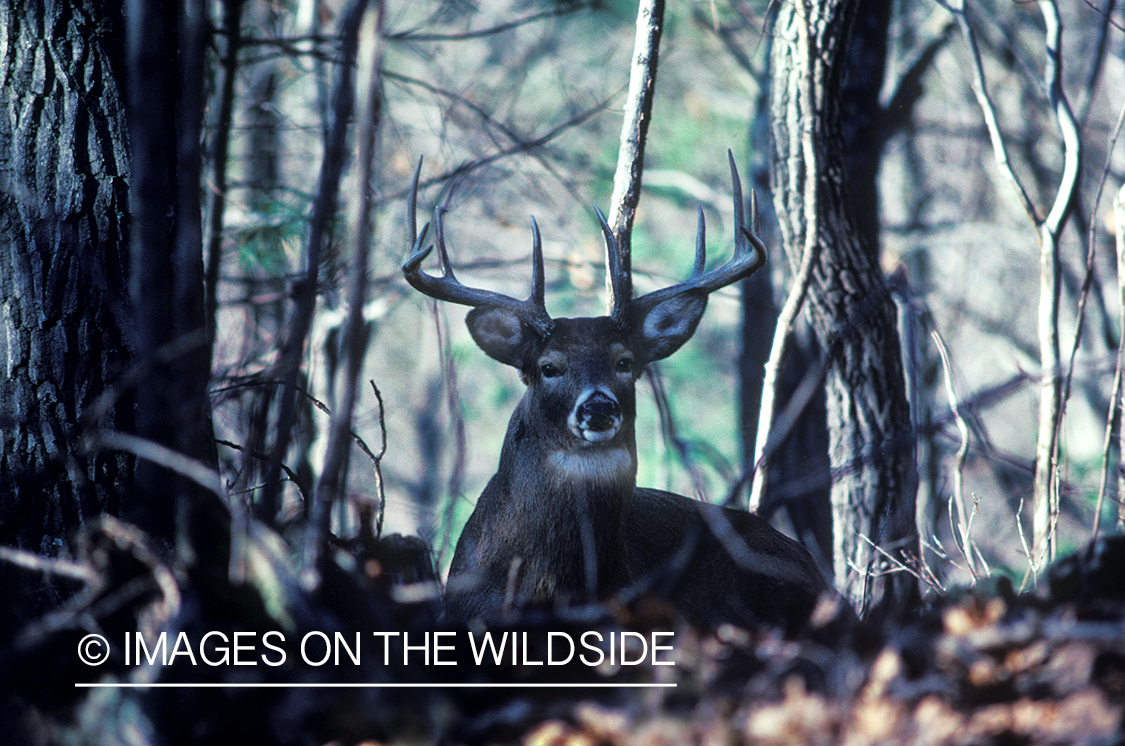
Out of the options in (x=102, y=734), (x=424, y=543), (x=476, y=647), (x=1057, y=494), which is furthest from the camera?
(x=424, y=543)

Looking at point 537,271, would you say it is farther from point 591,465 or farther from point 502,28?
point 502,28

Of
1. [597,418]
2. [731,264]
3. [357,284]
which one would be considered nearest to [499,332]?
[597,418]

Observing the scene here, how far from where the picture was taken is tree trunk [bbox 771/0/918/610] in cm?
469

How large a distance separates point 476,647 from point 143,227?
4.41 ft

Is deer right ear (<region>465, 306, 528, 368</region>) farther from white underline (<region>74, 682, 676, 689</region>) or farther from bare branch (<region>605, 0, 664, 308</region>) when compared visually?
white underline (<region>74, 682, 676, 689</region>)

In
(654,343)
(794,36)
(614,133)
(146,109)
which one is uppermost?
(614,133)

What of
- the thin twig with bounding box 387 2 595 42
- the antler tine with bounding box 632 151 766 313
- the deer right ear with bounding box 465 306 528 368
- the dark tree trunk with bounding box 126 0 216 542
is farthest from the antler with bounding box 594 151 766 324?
the thin twig with bounding box 387 2 595 42

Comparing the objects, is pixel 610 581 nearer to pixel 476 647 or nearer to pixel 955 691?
pixel 476 647

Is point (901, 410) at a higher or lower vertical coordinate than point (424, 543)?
higher

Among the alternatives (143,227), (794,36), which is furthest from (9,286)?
(794,36)

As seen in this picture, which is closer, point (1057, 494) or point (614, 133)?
point (1057, 494)

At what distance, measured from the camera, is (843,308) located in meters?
4.83

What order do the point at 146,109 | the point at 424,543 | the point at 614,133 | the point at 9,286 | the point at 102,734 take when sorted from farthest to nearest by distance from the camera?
the point at 614,133 < the point at 424,543 < the point at 9,286 < the point at 146,109 < the point at 102,734

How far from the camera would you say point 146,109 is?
2.03m
